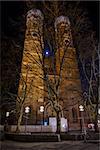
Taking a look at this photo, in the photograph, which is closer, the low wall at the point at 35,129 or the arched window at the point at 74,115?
the low wall at the point at 35,129

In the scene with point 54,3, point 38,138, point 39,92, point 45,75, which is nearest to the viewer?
point 38,138

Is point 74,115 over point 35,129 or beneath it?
over

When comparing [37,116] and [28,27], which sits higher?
[28,27]

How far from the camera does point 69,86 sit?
37.8 meters

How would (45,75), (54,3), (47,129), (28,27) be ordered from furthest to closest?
(47,129)
(28,27)
(54,3)
(45,75)

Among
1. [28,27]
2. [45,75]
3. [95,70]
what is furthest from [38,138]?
[28,27]

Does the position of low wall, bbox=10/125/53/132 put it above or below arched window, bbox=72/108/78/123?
below

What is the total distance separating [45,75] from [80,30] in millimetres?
5404

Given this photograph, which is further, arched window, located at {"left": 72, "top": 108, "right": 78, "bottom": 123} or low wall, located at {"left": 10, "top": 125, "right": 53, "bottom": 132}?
arched window, located at {"left": 72, "top": 108, "right": 78, "bottom": 123}

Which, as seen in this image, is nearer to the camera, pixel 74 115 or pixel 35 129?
pixel 35 129

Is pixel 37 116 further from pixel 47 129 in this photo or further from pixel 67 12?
pixel 67 12

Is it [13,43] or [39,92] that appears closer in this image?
[13,43]

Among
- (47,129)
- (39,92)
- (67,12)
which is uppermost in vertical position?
(67,12)

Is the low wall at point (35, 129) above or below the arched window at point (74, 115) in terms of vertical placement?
below
